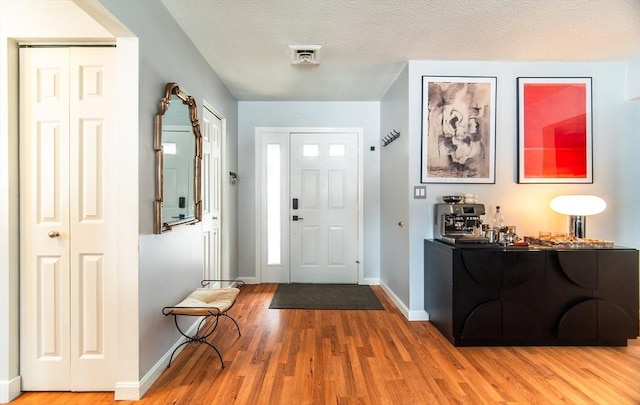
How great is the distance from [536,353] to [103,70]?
11.5ft

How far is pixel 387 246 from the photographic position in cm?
390

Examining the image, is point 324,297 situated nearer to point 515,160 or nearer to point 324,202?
point 324,202

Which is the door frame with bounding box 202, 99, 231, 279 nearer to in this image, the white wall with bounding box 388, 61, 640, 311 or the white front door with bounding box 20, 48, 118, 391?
the white front door with bounding box 20, 48, 118, 391

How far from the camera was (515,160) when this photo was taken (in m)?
2.99

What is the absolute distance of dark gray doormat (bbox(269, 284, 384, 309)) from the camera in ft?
11.2

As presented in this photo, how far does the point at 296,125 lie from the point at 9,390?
3.54m

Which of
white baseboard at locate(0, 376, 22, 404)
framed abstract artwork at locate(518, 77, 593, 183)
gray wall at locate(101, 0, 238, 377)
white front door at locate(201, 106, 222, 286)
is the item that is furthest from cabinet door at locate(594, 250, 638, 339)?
white baseboard at locate(0, 376, 22, 404)

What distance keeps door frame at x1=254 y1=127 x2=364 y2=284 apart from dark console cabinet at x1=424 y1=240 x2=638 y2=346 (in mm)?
1920

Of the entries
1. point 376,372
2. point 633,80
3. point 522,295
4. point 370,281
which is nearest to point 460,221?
point 522,295

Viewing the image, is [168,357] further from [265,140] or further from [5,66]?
[265,140]

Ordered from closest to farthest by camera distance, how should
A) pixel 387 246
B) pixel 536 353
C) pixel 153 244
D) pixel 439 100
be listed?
pixel 153 244
pixel 536 353
pixel 439 100
pixel 387 246

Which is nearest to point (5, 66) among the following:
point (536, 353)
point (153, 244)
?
point (153, 244)

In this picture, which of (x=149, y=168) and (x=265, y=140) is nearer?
(x=149, y=168)

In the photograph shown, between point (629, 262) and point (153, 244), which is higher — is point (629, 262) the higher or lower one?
the lower one
